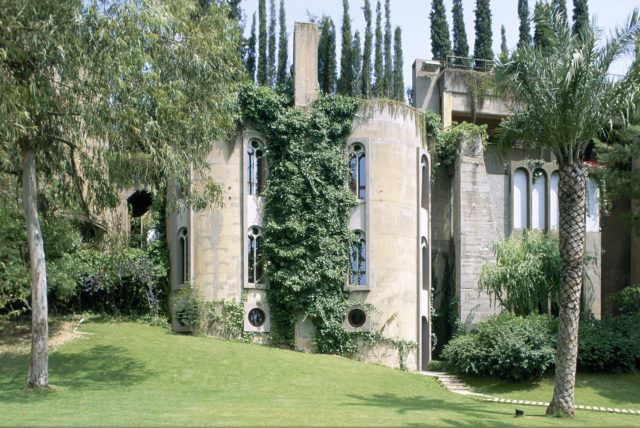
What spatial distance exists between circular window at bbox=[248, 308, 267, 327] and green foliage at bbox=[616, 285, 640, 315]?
48.0 feet

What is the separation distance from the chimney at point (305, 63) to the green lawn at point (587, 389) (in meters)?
12.0

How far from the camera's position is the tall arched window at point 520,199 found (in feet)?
111

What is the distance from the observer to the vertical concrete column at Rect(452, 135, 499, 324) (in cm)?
3180

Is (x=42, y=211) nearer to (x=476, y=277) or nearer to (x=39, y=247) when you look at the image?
(x=39, y=247)

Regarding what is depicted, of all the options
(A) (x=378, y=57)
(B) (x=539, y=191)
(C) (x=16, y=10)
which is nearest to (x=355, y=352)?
(B) (x=539, y=191)

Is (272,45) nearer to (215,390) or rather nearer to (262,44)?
(262,44)

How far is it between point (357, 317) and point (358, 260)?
6.96ft

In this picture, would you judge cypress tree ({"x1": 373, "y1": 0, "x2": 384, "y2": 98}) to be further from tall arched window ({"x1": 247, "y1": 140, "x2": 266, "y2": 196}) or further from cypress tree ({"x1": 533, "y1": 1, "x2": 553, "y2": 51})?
cypress tree ({"x1": 533, "y1": 1, "x2": 553, "y2": 51})

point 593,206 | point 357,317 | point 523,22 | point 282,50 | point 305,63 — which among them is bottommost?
point 357,317

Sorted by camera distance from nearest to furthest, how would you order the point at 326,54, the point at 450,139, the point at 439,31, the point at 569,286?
the point at 569,286
the point at 450,139
the point at 439,31
the point at 326,54

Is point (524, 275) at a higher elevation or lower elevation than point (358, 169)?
lower

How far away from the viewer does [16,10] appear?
63.2 ft

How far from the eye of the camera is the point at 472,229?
107 ft

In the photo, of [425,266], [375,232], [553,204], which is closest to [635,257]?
[553,204]
